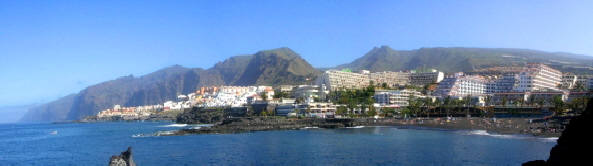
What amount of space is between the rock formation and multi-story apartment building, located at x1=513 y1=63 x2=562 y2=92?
87.8 m

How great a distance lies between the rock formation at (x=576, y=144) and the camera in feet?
48.0

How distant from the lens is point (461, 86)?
106 metres

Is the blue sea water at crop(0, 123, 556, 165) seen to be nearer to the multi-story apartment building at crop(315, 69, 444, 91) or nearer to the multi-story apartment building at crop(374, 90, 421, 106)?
the multi-story apartment building at crop(374, 90, 421, 106)

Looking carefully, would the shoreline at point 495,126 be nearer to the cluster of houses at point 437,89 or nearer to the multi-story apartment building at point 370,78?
the cluster of houses at point 437,89

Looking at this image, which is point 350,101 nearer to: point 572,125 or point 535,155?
point 535,155

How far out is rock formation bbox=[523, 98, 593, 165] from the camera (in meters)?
14.6

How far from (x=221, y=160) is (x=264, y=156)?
3399 mm

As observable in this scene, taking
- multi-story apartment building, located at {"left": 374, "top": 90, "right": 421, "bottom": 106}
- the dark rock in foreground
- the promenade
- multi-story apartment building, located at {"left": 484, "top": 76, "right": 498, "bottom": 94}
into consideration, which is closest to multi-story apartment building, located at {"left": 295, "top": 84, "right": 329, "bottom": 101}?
multi-story apartment building, located at {"left": 374, "top": 90, "right": 421, "bottom": 106}

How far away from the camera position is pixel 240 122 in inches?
3091

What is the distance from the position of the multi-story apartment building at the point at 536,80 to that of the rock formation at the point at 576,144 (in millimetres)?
87781

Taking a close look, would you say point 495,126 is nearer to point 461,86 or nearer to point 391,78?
point 461,86

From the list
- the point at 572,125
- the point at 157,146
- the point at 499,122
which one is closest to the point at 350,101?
the point at 499,122

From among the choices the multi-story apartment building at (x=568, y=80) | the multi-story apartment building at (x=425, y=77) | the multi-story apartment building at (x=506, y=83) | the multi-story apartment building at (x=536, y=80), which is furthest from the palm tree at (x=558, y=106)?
the multi-story apartment building at (x=425, y=77)

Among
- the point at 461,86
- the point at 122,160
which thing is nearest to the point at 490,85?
the point at 461,86
